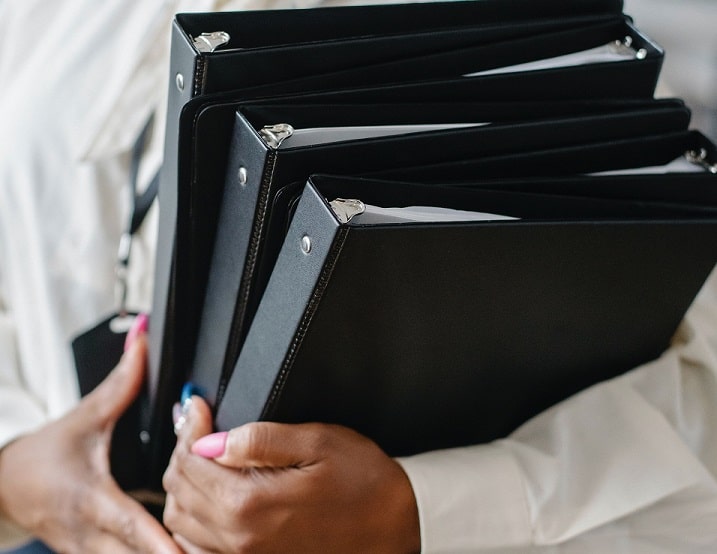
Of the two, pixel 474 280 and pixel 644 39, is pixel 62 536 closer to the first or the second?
pixel 474 280

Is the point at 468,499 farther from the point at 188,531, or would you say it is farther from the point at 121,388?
the point at 121,388

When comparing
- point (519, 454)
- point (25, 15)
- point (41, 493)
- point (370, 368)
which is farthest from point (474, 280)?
point (25, 15)

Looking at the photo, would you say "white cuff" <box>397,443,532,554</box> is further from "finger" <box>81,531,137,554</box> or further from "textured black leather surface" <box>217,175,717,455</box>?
"finger" <box>81,531,137,554</box>

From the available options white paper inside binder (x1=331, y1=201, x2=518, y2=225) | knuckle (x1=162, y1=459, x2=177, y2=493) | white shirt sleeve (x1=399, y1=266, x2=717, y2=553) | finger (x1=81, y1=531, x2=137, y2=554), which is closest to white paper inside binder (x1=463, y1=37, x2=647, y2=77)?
white paper inside binder (x1=331, y1=201, x2=518, y2=225)

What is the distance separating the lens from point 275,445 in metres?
0.55

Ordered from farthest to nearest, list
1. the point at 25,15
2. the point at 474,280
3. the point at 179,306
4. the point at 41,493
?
1. the point at 25,15
2. the point at 41,493
3. the point at 179,306
4. the point at 474,280

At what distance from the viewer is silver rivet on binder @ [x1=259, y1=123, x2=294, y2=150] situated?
18.6 inches

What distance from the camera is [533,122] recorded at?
54cm

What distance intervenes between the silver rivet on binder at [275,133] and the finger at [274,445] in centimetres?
19

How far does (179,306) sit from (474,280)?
229mm

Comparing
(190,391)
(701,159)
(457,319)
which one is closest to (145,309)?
(190,391)

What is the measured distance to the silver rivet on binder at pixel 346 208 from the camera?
437 mm

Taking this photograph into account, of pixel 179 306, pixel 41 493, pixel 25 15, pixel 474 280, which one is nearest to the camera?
pixel 474 280

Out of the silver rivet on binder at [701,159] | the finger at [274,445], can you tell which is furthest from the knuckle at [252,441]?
the silver rivet on binder at [701,159]
